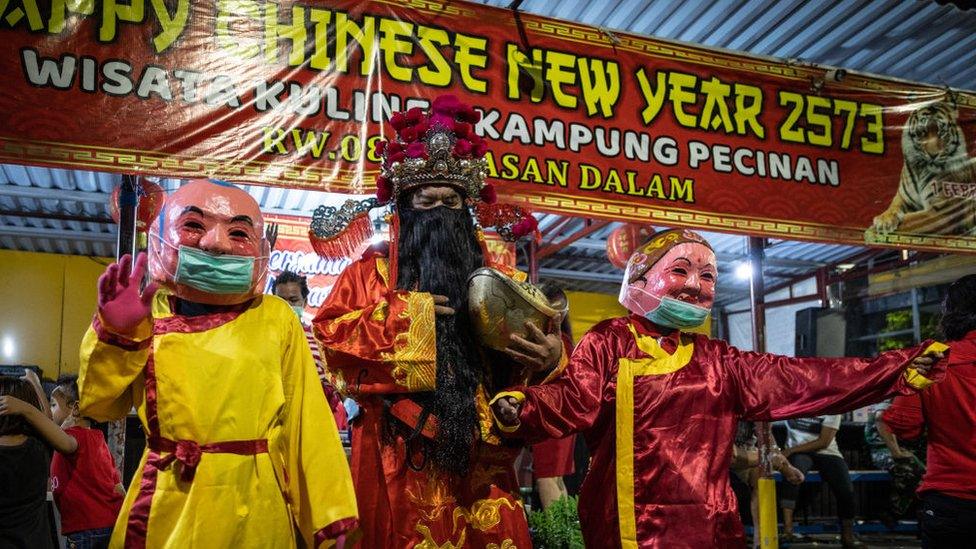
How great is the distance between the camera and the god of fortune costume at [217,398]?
219cm

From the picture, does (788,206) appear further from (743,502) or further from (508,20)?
(743,502)

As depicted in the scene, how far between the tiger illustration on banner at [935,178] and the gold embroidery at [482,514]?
431cm

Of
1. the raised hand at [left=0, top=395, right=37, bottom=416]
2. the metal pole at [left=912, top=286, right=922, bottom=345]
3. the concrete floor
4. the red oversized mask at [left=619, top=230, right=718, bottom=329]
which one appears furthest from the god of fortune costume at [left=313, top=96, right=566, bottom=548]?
the metal pole at [left=912, top=286, right=922, bottom=345]

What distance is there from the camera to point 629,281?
3.39 meters

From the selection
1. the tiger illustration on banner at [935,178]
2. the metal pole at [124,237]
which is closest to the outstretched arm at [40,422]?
the metal pole at [124,237]

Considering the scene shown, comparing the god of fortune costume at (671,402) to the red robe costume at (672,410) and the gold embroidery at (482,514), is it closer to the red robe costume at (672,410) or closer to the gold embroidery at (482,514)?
the red robe costume at (672,410)

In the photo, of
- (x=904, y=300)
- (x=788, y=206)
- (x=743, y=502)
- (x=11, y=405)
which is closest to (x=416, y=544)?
(x=11, y=405)

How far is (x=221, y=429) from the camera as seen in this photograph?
2.27 metres

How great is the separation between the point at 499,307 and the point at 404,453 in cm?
62

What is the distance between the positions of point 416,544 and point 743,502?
20.0 feet

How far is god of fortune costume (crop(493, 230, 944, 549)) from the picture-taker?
295 cm

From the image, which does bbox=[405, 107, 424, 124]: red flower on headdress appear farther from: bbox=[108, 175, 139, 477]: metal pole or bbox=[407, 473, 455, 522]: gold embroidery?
bbox=[108, 175, 139, 477]: metal pole

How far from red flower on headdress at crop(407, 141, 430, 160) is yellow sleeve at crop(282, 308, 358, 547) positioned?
3.00ft

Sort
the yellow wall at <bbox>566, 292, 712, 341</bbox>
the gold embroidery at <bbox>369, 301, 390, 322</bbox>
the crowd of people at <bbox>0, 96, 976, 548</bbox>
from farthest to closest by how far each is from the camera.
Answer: the yellow wall at <bbox>566, 292, 712, 341</bbox> → the gold embroidery at <bbox>369, 301, 390, 322</bbox> → the crowd of people at <bbox>0, 96, 976, 548</bbox>
